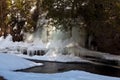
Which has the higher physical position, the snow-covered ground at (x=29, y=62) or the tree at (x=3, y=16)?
the tree at (x=3, y=16)

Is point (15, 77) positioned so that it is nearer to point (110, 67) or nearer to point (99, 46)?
point (110, 67)

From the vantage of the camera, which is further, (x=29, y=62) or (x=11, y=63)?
(x=29, y=62)

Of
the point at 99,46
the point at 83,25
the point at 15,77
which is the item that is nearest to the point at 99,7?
the point at 83,25

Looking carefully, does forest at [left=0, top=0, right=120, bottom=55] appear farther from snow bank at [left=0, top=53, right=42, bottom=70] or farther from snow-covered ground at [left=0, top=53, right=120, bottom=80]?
snow-covered ground at [left=0, top=53, right=120, bottom=80]

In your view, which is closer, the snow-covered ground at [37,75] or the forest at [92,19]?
the snow-covered ground at [37,75]

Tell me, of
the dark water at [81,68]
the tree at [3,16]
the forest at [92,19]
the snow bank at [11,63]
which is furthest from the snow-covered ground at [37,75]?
the tree at [3,16]

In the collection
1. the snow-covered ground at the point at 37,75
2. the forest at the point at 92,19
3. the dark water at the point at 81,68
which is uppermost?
the forest at the point at 92,19

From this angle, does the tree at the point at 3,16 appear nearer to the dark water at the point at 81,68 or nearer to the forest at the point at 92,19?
the forest at the point at 92,19

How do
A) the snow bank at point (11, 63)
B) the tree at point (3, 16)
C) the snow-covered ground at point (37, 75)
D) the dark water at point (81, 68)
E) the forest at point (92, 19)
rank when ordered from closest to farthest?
the snow-covered ground at point (37, 75) < the snow bank at point (11, 63) < the dark water at point (81, 68) < the forest at point (92, 19) < the tree at point (3, 16)

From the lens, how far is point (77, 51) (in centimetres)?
2103

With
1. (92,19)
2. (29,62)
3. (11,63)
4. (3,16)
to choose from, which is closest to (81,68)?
(29,62)

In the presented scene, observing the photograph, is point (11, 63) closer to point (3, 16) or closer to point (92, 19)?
point (92, 19)

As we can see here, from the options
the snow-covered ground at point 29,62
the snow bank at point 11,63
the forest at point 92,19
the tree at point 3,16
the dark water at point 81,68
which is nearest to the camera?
the snow-covered ground at point 29,62

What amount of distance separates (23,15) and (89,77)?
1608cm
